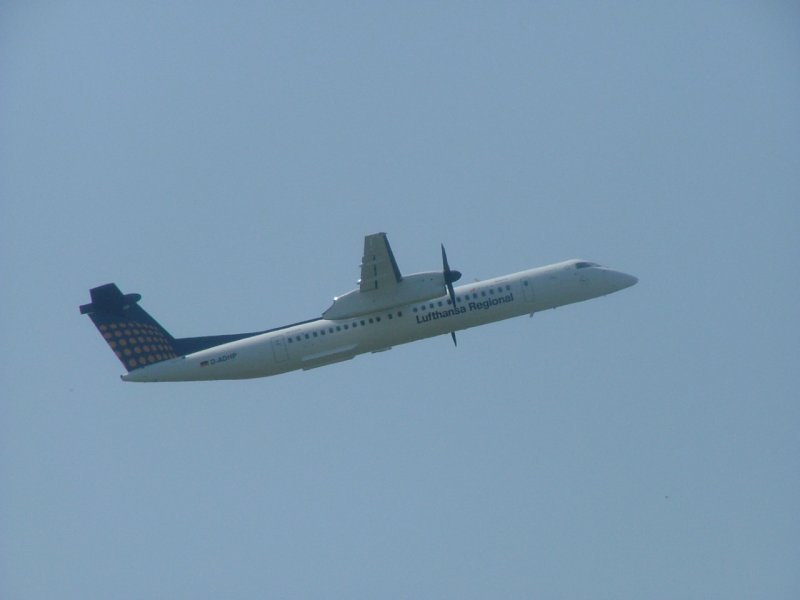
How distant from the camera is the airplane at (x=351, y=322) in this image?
122 feet

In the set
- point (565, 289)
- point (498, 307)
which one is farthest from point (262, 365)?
point (565, 289)

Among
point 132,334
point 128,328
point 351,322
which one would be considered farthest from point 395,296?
point 128,328

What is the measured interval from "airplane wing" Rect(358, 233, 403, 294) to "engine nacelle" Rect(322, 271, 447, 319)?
248mm

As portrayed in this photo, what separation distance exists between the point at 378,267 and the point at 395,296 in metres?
1.74

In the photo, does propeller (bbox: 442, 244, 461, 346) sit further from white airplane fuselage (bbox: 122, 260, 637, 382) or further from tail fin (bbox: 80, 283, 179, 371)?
tail fin (bbox: 80, 283, 179, 371)

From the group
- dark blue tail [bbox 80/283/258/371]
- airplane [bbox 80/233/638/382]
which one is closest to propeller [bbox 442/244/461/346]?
airplane [bbox 80/233/638/382]

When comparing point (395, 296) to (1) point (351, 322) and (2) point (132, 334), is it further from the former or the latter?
(2) point (132, 334)

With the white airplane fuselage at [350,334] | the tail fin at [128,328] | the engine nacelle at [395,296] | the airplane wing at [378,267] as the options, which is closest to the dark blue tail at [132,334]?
the tail fin at [128,328]

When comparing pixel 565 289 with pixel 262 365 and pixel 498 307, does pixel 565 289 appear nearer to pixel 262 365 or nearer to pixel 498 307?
pixel 498 307

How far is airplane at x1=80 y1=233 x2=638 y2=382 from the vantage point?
122ft

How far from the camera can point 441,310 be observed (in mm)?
38062

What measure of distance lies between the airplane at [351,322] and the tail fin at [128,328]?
45 mm

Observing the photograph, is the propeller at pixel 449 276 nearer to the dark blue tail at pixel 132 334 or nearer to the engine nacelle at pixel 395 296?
→ the engine nacelle at pixel 395 296

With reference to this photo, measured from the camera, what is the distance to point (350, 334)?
37.7 metres
